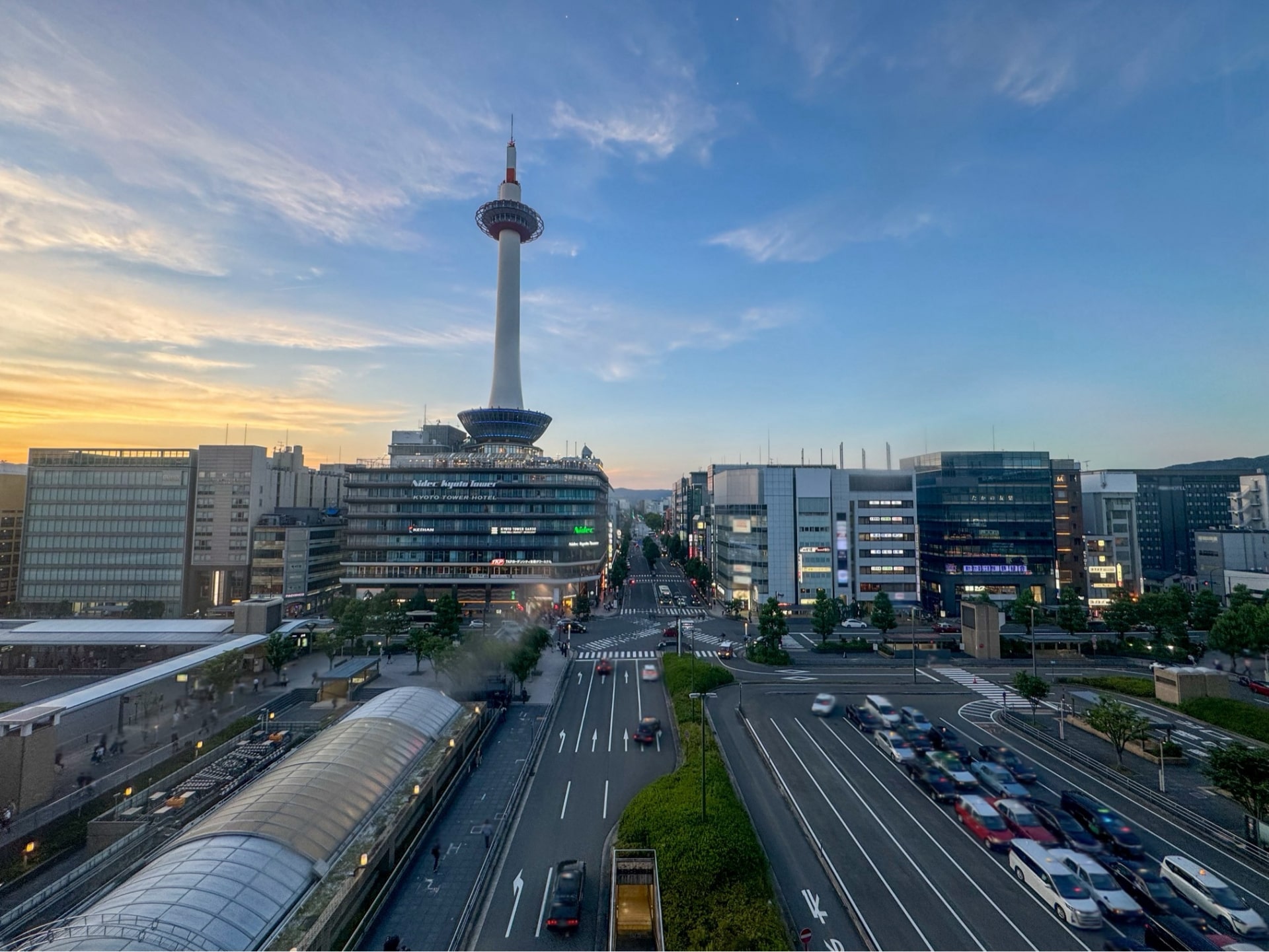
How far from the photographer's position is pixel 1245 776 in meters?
27.1

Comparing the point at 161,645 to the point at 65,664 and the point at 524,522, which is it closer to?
the point at 65,664

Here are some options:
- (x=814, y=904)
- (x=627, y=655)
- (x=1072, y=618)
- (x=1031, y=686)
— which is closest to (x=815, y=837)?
(x=814, y=904)

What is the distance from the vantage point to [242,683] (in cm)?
5441

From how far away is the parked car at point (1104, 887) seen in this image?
71.5 feet

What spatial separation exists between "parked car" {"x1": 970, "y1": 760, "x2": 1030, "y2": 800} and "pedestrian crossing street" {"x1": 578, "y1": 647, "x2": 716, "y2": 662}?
33.3 m

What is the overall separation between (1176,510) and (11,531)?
24860 cm

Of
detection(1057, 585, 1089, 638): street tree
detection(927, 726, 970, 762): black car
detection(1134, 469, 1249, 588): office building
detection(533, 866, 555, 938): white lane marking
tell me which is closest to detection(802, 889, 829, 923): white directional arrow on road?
detection(533, 866, 555, 938): white lane marking

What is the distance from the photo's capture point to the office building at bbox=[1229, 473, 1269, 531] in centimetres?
11181

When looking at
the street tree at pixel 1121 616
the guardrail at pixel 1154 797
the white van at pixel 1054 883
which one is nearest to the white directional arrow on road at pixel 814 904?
the white van at pixel 1054 883

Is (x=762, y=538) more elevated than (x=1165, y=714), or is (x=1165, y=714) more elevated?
(x=762, y=538)

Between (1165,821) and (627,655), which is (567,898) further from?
(627,655)

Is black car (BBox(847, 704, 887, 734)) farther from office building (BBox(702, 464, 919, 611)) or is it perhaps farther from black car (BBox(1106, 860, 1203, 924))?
office building (BBox(702, 464, 919, 611))

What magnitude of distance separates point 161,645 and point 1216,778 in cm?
8231

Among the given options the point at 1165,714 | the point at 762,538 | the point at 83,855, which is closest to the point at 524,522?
the point at 762,538
